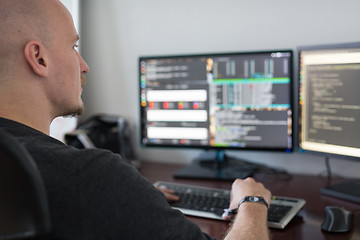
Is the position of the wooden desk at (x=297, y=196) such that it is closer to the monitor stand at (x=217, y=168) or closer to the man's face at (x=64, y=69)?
the monitor stand at (x=217, y=168)

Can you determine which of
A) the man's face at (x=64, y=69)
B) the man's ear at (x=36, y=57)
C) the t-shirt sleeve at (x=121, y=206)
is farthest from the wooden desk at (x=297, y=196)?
the man's ear at (x=36, y=57)

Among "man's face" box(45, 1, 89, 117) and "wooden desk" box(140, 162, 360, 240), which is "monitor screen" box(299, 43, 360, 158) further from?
"man's face" box(45, 1, 89, 117)

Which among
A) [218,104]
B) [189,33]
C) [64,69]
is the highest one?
[189,33]

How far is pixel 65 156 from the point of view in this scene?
2.44ft

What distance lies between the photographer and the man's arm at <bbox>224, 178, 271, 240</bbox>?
92cm

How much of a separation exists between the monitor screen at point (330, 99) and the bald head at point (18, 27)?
97 centimetres

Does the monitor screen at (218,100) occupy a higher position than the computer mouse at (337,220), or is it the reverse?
the monitor screen at (218,100)

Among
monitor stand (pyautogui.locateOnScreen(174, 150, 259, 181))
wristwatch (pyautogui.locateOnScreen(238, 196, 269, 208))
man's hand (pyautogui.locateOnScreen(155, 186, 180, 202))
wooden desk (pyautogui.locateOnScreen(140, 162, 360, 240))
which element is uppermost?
wristwatch (pyautogui.locateOnScreen(238, 196, 269, 208))

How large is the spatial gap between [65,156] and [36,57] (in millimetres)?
256

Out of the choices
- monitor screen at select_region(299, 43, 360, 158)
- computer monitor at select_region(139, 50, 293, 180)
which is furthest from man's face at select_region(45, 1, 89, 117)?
monitor screen at select_region(299, 43, 360, 158)

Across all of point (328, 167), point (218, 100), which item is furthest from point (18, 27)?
point (328, 167)

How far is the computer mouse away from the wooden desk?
14 millimetres

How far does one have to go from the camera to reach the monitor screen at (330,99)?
1356mm

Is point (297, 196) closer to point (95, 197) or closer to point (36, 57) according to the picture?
point (95, 197)
